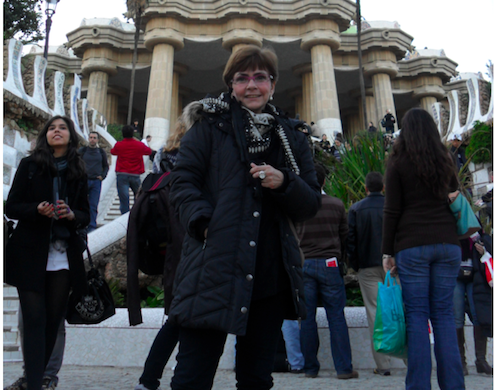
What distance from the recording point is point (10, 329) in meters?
5.60

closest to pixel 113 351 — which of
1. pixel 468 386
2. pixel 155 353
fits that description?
pixel 155 353

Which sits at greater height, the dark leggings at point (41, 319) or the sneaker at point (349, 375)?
the dark leggings at point (41, 319)

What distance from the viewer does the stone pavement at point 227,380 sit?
12.9 ft

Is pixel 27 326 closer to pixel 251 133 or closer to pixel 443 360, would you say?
pixel 251 133

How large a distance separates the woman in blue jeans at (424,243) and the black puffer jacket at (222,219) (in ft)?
3.68

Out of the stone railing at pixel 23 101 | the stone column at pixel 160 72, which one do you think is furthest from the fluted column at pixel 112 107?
the stone railing at pixel 23 101

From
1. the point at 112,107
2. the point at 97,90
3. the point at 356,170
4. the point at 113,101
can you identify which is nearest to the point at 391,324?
the point at 356,170

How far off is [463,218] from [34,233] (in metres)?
2.64

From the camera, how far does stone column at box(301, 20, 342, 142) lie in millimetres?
30359

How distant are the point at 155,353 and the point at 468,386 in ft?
7.77

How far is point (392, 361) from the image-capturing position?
16.2 ft

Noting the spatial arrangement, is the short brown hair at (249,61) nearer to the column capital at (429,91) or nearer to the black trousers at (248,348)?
the black trousers at (248,348)

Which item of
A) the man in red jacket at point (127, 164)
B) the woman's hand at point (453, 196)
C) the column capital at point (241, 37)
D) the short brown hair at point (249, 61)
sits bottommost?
the woman's hand at point (453, 196)

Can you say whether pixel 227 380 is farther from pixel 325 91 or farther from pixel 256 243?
pixel 325 91
